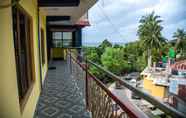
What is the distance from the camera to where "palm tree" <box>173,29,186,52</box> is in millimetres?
27809

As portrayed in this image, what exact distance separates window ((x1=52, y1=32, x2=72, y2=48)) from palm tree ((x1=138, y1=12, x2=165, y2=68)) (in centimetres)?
2200

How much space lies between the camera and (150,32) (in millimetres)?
31250

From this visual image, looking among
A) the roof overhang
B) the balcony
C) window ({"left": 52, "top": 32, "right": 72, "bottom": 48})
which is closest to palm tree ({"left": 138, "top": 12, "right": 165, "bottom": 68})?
window ({"left": 52, "top": 32, "right": 72, "bottom": 48})

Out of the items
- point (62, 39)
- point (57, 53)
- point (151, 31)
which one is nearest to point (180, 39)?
point (151, 31)

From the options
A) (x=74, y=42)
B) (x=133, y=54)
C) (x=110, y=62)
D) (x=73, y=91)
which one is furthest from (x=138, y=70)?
(x=73, y=91)

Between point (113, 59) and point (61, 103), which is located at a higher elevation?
point (61, 103)

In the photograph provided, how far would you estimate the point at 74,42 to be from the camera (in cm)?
1147

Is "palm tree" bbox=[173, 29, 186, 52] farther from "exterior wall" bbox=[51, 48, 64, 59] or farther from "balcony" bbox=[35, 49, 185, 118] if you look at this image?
"balcony" bbox=[35, 49, 185, 118]

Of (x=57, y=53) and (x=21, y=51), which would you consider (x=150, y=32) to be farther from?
(x=21, y=51)

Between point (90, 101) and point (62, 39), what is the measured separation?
362 inches

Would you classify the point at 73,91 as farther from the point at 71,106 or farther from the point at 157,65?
the point at 157,65

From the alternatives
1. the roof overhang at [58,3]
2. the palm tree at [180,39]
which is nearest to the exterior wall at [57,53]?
the roof overhang at [58,3]

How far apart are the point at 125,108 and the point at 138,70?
30.8 m

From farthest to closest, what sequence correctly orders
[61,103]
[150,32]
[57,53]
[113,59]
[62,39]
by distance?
[150,32]
[113,59]
[62,39]
[57,53]
[61,103]
